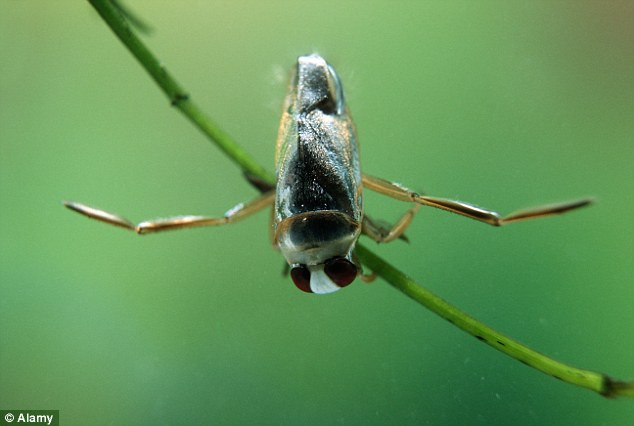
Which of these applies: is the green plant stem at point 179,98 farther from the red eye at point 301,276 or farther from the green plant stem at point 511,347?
the green plant stem at point 511,347

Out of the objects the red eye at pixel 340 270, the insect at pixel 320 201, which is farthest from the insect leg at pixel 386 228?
the red eye at pixel 340 270

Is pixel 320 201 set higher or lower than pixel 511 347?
higher

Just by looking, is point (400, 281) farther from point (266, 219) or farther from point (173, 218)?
point (266, 219)

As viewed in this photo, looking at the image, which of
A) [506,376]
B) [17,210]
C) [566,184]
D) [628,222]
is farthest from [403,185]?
[17,210]

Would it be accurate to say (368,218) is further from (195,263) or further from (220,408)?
(195,263)

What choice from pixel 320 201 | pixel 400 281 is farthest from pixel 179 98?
pixel 400 281
